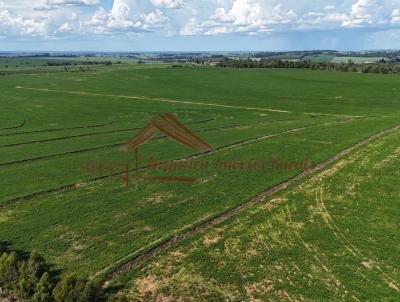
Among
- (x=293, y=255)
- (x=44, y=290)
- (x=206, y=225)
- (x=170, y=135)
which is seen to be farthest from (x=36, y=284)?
(x=170, y=135)

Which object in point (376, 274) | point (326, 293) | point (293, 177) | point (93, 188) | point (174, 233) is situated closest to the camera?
point (326, 293)

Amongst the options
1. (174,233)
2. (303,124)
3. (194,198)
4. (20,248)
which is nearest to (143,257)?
(174,233)

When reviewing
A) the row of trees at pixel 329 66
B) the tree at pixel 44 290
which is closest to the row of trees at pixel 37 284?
the tree at pixel 44 290

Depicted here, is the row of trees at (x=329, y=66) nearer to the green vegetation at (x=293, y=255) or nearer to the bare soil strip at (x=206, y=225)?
the bare soil strip at (x=206, y=225)

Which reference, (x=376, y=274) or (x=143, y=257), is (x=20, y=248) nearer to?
(x=143, y=257)

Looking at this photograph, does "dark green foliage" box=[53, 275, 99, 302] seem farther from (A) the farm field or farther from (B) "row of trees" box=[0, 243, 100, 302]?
(A) the farm field

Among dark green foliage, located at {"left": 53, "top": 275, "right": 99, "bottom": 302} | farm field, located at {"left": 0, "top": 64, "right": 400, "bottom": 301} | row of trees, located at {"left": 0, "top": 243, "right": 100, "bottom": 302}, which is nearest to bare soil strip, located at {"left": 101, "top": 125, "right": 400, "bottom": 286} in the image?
farm field, located at {"left": 0, "top": 64, "right": 400, "bottom": 301}
